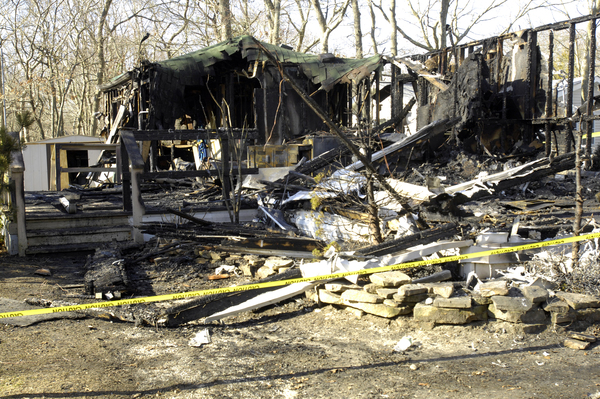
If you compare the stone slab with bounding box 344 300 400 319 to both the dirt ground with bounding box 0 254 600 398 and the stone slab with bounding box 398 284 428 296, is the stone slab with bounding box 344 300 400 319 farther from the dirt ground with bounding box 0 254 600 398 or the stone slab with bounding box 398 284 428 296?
the stone slab with bounding box 398 284 428 296

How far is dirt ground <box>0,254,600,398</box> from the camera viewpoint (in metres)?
3.40

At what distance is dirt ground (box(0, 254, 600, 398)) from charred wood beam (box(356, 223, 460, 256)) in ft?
2.83

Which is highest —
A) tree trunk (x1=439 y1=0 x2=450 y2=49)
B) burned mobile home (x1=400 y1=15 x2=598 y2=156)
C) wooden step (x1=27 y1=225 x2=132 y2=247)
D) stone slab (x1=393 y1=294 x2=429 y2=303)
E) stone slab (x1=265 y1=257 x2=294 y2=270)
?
tree trunk (x1=439 y1=0 x2=450 y2=49)

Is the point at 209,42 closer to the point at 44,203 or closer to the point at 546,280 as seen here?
the point at 44,203

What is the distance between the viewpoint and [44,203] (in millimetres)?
9375

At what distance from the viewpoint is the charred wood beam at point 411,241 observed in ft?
18.2

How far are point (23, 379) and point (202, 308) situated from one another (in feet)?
5.70

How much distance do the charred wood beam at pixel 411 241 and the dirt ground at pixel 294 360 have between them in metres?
0.86

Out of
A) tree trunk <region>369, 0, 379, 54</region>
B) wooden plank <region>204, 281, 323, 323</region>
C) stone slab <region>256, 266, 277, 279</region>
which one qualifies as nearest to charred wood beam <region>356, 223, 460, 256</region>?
wooden plank <region>204, 281, 323, 323</region>

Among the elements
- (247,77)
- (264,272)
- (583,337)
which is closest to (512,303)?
(583,337)

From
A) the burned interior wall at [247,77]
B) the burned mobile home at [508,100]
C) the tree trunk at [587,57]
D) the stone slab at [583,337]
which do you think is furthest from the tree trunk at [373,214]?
the tree trunk at [587,57]

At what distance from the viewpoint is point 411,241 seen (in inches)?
225

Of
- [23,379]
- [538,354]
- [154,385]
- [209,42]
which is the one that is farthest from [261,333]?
[209,42]

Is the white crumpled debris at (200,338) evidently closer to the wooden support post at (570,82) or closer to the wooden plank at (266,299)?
the wooden plank at (266,299)
